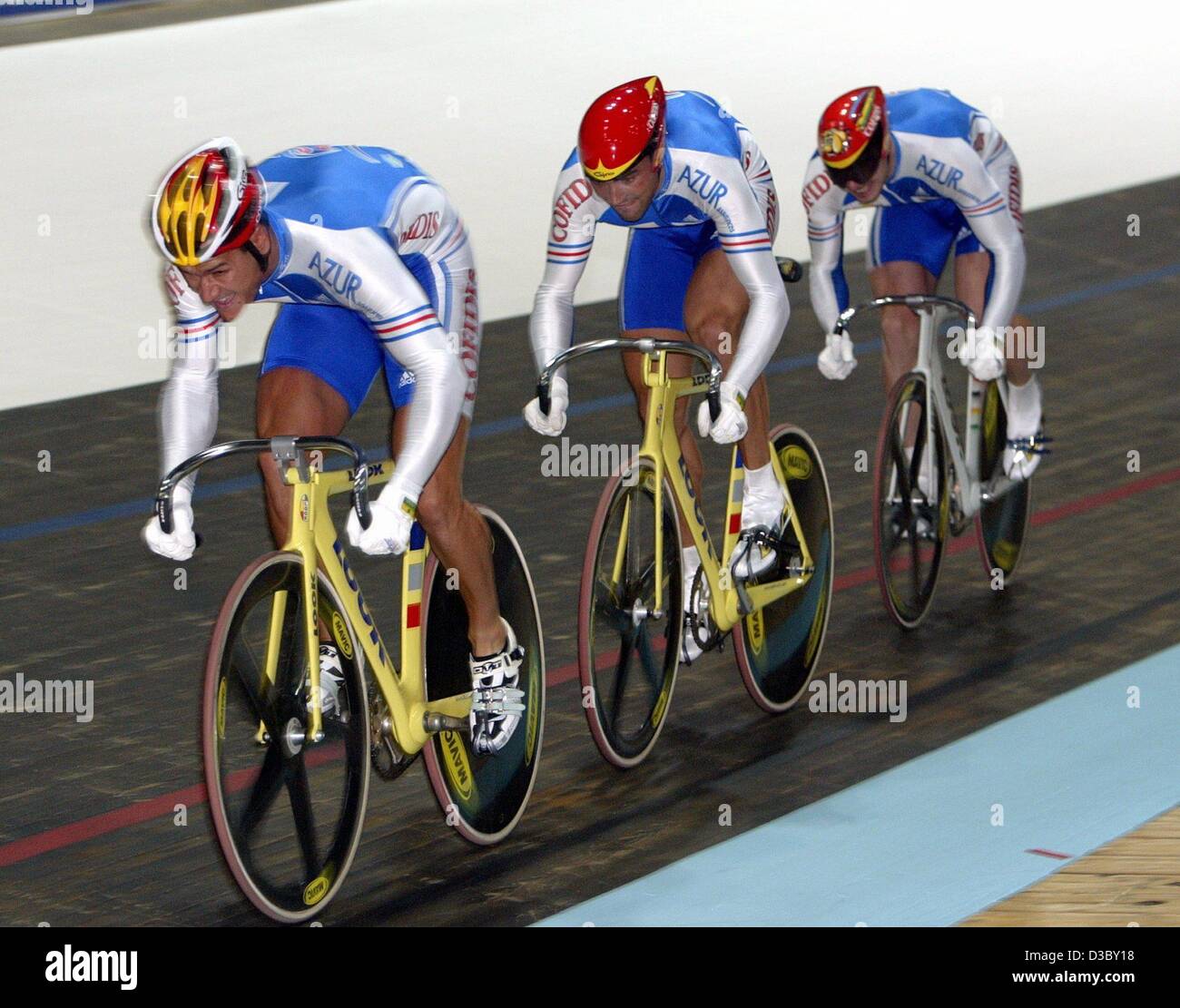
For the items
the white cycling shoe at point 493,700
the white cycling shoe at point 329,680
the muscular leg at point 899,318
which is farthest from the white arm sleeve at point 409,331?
the muscular leg at point 899,318

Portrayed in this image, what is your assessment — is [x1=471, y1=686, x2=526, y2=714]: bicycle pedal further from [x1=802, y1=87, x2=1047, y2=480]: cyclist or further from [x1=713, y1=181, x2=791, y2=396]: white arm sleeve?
[x1=802, y1=87, x2=1047, y2=480]: cyclist

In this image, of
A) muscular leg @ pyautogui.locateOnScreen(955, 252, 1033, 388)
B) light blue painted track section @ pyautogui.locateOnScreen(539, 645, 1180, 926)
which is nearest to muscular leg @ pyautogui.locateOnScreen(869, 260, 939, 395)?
muscular leg @ pyautogui.locateOnScreen(955, 252, 1033, 388)

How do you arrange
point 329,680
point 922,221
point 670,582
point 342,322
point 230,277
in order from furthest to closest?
point 922,221 → point 670,582 → point 342,322 → point 329,680 → point 230,277

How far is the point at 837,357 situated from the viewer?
5039 mm

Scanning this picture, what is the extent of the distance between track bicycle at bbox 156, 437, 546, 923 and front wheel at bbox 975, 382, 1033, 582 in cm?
187

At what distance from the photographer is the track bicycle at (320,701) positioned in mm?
3318

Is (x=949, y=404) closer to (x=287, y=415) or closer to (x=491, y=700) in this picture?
(x=491, y=700)

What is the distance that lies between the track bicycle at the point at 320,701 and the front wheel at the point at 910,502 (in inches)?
50.6

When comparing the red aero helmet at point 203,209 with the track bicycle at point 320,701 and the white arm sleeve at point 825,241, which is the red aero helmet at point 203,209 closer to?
the track bicycle at point 320,701

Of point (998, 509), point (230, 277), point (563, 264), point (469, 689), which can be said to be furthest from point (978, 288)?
point (230, 277)

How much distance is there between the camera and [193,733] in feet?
15.0

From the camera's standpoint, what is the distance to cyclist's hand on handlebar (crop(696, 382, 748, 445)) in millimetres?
4059

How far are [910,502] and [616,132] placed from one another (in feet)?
5.04

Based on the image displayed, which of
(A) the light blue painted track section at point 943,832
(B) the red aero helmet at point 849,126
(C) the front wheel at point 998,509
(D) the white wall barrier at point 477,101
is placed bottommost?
(A) the light blue painted track section at point 943,832
